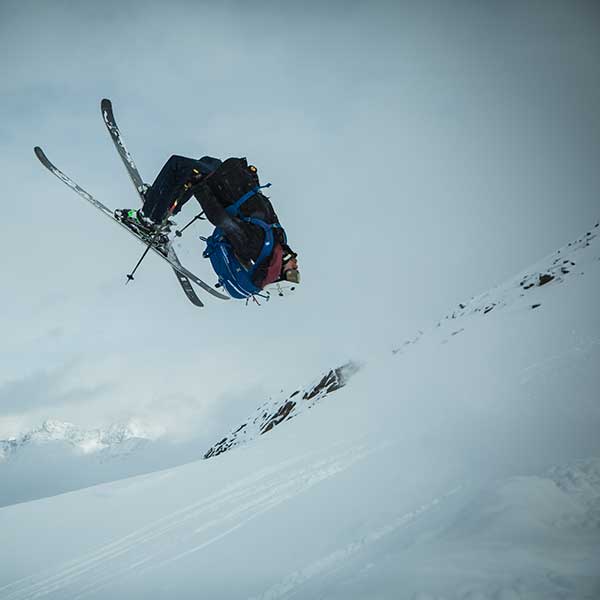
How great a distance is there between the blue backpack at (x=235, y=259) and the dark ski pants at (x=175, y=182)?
30.4 inches

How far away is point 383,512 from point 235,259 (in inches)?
162

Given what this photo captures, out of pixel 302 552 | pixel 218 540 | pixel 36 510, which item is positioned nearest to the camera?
pixel 302 552

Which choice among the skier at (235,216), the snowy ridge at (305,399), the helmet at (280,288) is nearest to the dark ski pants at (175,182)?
the skier at (235,216)

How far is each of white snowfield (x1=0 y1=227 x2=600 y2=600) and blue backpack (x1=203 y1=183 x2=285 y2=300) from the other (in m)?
3.06

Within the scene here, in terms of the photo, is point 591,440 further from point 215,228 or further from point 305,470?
point 215,228

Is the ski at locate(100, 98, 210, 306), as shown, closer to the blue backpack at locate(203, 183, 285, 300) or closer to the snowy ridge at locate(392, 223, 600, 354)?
the blue backpack at locate(203, 183, 285, 300)

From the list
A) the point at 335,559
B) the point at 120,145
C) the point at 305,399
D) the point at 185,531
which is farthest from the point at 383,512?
the point at 305,399

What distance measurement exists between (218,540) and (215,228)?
173 inches

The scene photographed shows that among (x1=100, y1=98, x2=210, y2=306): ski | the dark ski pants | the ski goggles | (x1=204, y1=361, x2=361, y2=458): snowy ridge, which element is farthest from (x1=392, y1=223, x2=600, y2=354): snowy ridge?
(x1=100, y1=98, x2=210, y2=306): ski

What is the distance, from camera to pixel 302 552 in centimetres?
294

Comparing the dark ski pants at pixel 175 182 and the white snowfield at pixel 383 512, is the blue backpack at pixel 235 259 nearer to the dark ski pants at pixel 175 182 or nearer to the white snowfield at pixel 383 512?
the dark ski pants at pixel 175 182

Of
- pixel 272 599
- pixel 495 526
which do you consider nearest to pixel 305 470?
pixel 272 599

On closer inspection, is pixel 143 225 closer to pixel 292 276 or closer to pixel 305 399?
pixel 292 276

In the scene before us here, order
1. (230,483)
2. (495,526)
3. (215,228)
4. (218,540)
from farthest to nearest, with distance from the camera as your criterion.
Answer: (230,483) < (215,228) < (218,540) < (495,526)
